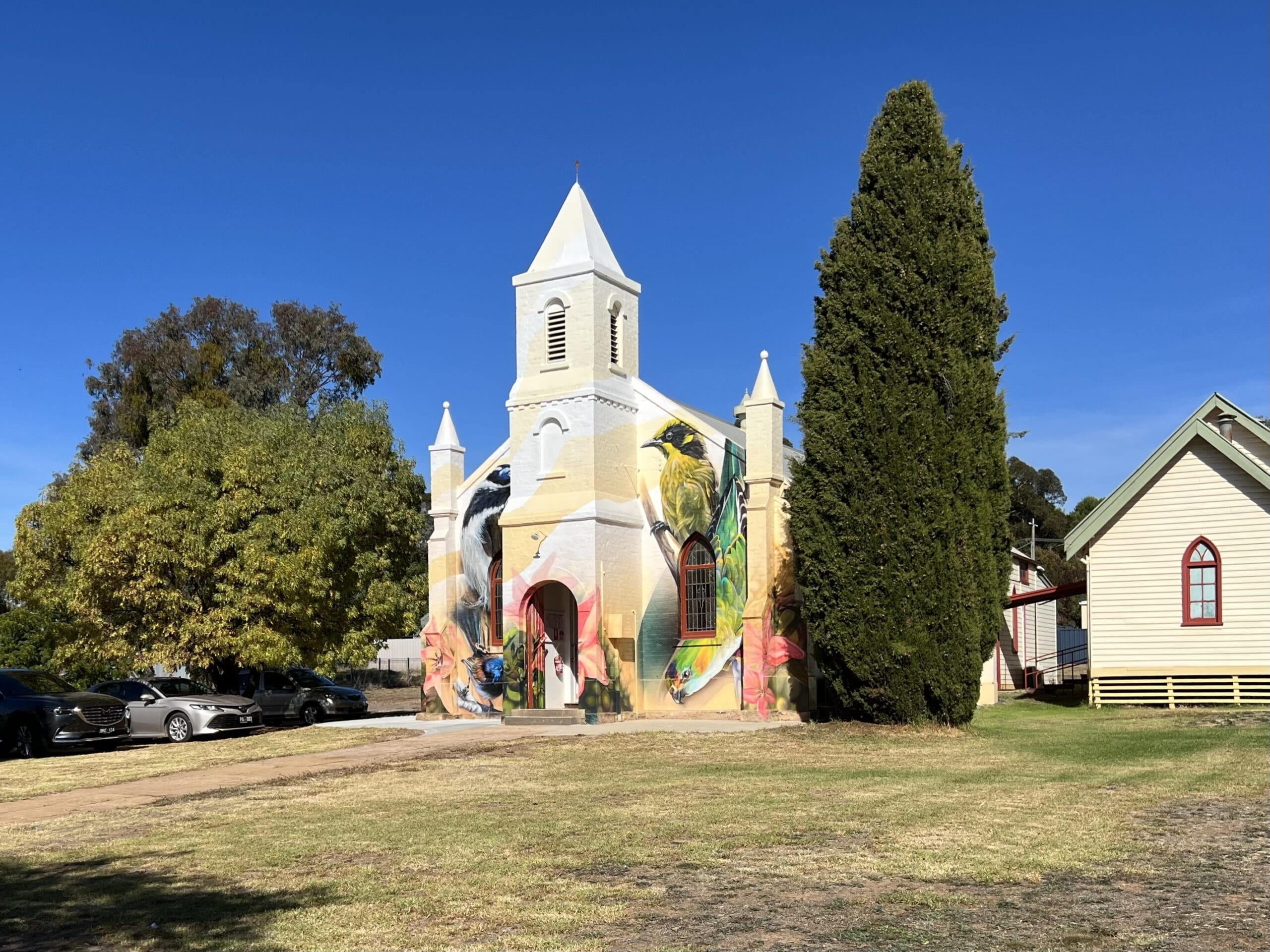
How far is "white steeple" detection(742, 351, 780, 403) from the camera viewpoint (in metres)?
28.2

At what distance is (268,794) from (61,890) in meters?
6.32

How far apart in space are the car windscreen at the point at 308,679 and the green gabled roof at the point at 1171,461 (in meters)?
18.9

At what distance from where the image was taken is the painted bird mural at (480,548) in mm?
31906

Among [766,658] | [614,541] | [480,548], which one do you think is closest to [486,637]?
[480,548]

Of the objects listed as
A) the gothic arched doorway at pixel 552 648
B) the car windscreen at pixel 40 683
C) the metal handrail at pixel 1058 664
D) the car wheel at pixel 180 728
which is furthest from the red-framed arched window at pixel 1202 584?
the car windscreen at pixel 40 683

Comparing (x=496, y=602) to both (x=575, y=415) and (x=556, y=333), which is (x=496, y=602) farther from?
(x=556, y=333)

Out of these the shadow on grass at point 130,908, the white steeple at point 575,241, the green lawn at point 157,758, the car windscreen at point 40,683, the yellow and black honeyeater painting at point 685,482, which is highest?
the white steeple at point 575,241

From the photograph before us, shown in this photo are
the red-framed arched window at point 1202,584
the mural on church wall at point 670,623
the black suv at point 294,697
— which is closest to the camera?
the red-framed arched window at point 1202,584

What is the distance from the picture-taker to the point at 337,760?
21.0 metres

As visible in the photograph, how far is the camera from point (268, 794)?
16250 millimetres

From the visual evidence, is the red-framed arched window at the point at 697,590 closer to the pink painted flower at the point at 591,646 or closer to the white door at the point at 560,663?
the pink painted flower at the point at 591,646

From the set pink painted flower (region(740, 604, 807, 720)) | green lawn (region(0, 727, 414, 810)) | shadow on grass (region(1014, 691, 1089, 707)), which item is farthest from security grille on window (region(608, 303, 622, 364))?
shadow on grass (region(1014, 691, 1089, 707))

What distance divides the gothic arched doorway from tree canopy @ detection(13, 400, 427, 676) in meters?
4.88

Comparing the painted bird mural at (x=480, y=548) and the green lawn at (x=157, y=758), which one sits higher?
the painted bird mural at (x=480, y=548)
